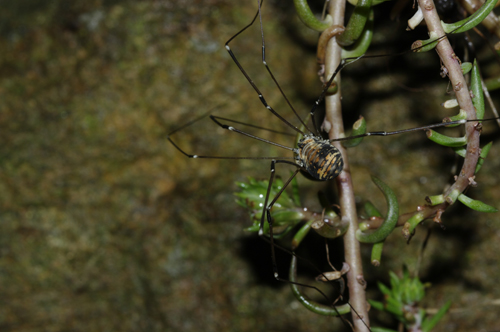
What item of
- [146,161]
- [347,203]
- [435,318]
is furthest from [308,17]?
[435,318]

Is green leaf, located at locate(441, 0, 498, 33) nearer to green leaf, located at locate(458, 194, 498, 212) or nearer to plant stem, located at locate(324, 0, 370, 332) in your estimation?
plant stem, located at locate(324, 0, 370, 332)

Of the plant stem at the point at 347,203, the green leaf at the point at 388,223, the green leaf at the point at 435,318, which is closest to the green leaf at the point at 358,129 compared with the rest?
the plant stem at the point at 347,203

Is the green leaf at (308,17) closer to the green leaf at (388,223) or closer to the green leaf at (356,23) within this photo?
the green leaf at (356,23)

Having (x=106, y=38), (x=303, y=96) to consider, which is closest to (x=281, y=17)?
(x=303, y=96)

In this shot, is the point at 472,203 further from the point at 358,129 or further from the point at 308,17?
the point at 308,17

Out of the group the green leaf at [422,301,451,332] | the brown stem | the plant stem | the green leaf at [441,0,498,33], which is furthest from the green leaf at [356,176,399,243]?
the green leaf at [422,301,451,332]
